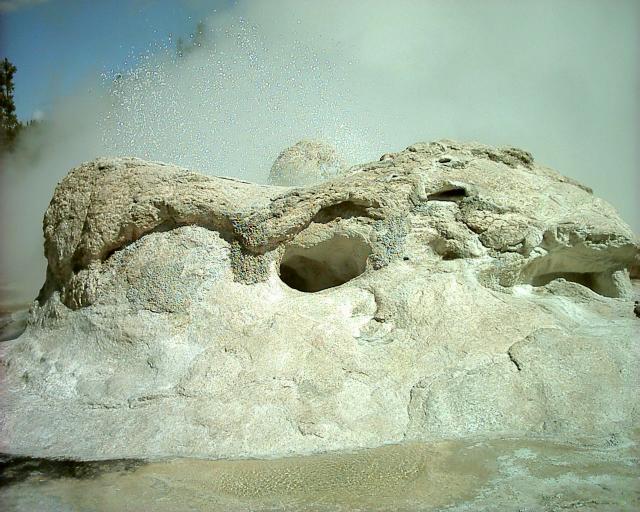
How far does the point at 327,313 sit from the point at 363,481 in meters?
1.00

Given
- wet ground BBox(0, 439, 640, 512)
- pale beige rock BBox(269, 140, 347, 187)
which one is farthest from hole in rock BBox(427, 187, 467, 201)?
pale beige rock BBox(269, 140, 347, 187)

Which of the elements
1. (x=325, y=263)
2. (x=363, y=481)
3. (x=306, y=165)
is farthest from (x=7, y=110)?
(x=363, y=481)

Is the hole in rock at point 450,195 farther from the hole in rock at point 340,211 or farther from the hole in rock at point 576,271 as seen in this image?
the hole in rock at point 576,271

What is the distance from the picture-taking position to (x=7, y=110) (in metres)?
11.9

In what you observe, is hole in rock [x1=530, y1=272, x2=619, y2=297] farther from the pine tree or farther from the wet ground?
the pine tree

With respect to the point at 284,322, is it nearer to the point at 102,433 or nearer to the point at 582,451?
the point at 102,433

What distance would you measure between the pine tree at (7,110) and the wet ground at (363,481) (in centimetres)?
942

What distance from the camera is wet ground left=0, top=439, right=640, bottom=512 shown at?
199 centimetres

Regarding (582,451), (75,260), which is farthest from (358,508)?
(75,260)

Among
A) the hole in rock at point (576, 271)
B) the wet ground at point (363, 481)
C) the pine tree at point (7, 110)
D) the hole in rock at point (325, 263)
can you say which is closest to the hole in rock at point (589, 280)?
the hole in rock at point (576, 271)

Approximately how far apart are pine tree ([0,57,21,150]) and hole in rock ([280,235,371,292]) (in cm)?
831

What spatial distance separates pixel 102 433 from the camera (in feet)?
8.48

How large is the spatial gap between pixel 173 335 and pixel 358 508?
1321mm

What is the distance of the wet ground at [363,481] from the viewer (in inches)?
78.4
